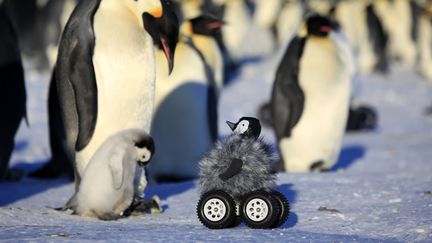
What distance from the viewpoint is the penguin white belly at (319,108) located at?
8.05 m

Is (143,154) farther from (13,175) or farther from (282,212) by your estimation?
(13,175)

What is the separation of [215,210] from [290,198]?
1.19 m

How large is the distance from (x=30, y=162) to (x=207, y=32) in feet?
6.69

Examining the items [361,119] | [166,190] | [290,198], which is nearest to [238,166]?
[290,198]

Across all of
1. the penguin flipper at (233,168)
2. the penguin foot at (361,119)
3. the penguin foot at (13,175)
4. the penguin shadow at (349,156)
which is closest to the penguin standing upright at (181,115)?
the penguin foot at (13,175)

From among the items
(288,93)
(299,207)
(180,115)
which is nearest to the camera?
(299,207)

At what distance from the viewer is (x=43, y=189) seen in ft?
21.3

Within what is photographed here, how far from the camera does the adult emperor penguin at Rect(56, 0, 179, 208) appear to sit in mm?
5285

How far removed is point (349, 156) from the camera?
9797 millimetres

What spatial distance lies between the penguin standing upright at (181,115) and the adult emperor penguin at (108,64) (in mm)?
1922

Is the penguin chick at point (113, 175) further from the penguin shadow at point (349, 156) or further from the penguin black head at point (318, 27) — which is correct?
the penguin shadow at point (349, 156)

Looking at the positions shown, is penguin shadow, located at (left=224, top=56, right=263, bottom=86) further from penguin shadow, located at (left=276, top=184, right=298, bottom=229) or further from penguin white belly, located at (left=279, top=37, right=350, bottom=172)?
penguin shadow, located at (left=276, top=184, right=298, bottom=229)

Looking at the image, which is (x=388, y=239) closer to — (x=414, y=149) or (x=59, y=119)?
(x=59, y=119)

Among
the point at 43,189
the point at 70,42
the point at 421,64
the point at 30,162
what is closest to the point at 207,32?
the point at 30,162
